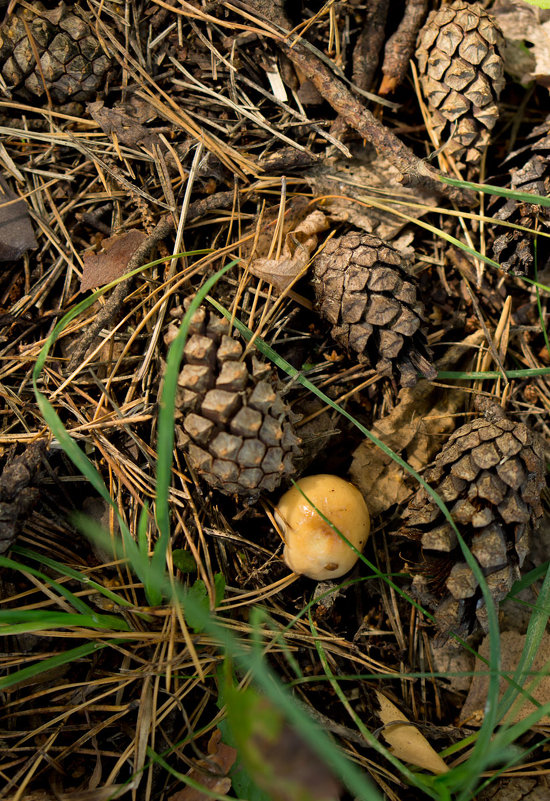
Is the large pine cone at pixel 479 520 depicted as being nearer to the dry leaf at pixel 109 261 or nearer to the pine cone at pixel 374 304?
the pine cone at pixel 374 304

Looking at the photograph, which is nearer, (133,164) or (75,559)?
(75,559)

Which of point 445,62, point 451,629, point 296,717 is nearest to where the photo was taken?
point 296,717

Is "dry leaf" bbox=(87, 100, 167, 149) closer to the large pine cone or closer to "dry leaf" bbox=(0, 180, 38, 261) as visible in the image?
"dry leaf" bbox=(0, 180, 38, 261)

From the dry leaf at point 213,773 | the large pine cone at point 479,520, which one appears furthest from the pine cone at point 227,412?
the dry leaf at point 213,773

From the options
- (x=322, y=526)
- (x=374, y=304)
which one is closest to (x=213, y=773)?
(x=322, y=526)

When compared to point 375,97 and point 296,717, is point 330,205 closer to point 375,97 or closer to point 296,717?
point 375,97

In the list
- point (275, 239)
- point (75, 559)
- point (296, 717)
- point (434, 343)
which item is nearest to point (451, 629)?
point (296, 717)

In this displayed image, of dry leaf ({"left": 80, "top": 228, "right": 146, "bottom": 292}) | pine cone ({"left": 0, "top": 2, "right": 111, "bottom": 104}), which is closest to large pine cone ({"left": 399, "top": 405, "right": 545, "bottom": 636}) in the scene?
dry leaf ({"left": 80, "top": 228, "right": 146, "bottom": 292})
